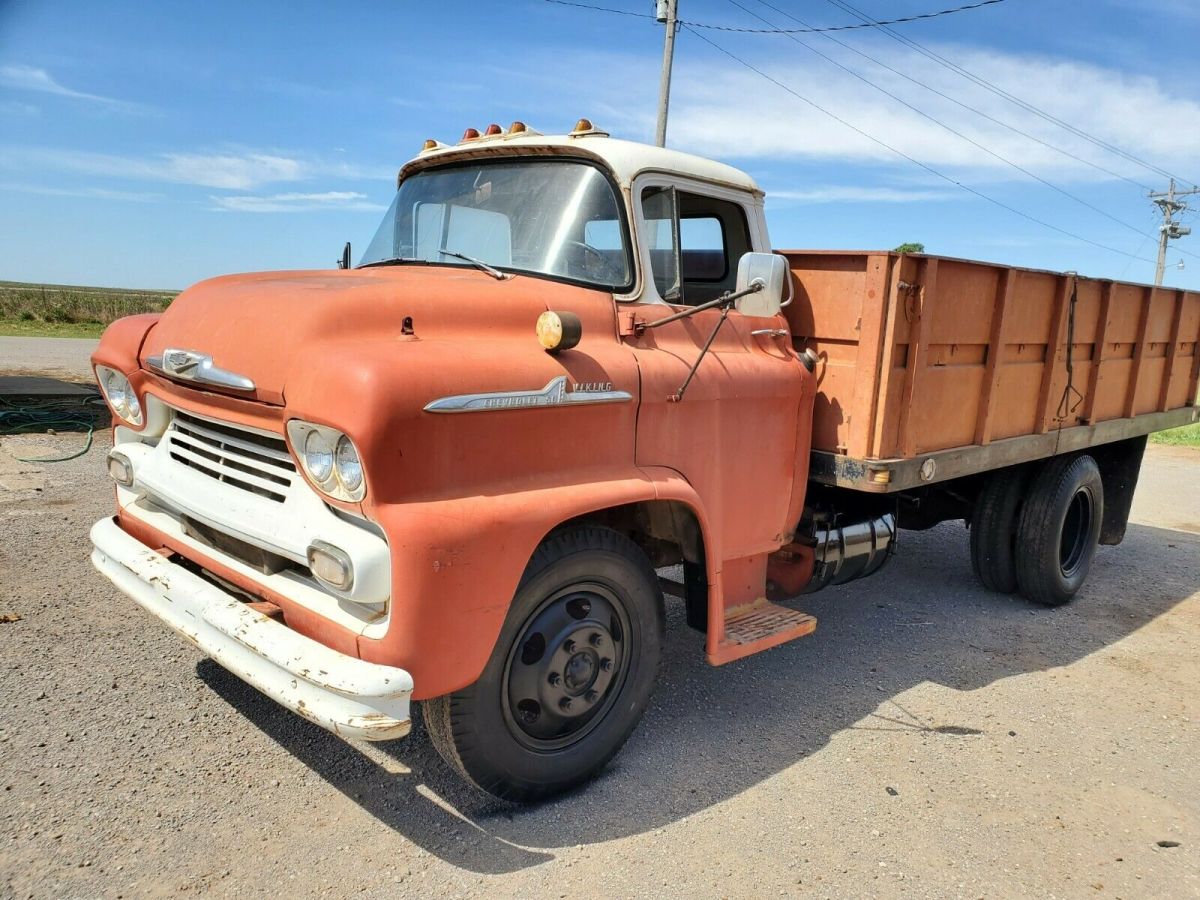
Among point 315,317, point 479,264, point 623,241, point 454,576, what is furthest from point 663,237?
point 454,576

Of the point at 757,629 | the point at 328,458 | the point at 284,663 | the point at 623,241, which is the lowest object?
the point at 757,629

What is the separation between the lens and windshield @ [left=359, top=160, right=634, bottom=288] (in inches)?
132

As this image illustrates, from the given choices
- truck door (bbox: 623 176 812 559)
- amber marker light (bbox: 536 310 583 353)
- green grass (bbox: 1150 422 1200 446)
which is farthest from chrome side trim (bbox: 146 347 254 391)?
green grass (bbox: 1150 422 1200 446)

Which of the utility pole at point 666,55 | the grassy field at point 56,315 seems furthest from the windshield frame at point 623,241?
the grassy field at point 56,315

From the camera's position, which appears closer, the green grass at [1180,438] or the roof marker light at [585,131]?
the roof marker light at [585,131]

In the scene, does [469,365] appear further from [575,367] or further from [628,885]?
[628,885]

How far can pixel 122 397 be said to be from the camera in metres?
3.51

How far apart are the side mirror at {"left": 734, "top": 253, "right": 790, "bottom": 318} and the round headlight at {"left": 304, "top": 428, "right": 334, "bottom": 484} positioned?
170 cm

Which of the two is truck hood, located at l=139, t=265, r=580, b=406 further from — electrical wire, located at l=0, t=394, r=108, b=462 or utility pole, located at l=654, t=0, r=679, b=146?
utility pole, located at l=654, t=0, r=679, b=146

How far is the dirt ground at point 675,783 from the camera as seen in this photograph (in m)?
2.69

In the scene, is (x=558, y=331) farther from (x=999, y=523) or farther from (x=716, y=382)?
(x=999, y=523)

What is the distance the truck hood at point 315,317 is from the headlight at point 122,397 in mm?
239

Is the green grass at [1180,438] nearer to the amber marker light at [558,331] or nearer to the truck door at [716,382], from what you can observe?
the truck door at [716,382]

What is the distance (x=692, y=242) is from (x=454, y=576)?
2.16 m
